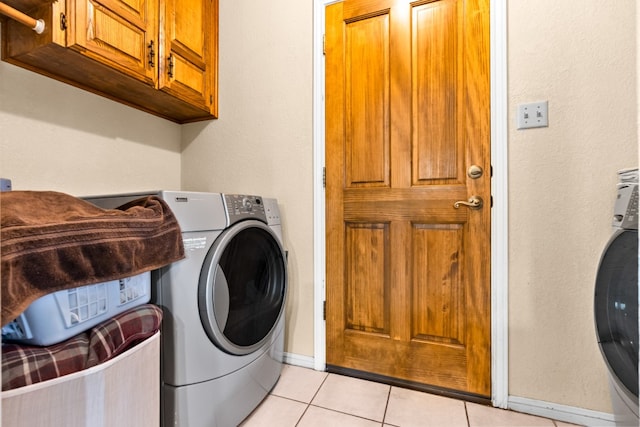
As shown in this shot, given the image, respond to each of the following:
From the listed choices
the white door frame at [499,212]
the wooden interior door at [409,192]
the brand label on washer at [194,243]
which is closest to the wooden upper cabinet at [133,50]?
the wooden interior door at [409,192]

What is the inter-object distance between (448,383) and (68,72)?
224 cm

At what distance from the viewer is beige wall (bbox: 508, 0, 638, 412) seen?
111cm

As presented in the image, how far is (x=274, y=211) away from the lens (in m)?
1.43

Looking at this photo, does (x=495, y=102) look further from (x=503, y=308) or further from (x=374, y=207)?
(x=503, y=308)

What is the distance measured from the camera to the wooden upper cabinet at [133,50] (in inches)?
43.6

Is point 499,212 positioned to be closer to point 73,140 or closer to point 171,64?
point 171,64

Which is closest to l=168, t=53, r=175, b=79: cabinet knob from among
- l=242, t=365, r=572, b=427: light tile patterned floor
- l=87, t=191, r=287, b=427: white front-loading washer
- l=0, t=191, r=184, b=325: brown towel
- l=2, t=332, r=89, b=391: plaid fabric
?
l=87, t=191, r=287, b=427: white front-loading washer

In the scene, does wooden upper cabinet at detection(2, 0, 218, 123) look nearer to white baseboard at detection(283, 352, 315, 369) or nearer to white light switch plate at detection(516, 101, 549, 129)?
white baseboard at detection(283, 352, 315, 369)

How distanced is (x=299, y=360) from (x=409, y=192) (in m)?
1.08

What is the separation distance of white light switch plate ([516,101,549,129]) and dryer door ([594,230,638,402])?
52 centimetres

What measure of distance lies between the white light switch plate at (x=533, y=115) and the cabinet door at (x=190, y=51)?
1651 millimetres

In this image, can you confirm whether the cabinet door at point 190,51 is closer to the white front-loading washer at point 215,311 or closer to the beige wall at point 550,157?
the beige wall at point 550,157

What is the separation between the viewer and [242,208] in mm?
1171

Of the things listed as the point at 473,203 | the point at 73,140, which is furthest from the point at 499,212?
the point at 73,140
